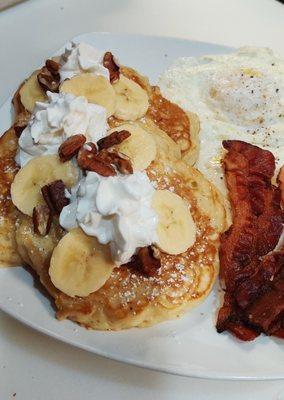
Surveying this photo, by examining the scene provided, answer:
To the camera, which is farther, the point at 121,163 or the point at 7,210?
the point at 7,210

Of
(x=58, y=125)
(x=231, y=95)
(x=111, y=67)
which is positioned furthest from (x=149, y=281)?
(x=231, y=95)

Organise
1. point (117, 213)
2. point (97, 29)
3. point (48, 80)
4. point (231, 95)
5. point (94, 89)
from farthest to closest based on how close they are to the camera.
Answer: point (97, 29) < point (231, 95) < point (48, 80) < point (94, 89) < point (117, 213)

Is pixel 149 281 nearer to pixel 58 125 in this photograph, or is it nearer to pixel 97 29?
pixel 58 125

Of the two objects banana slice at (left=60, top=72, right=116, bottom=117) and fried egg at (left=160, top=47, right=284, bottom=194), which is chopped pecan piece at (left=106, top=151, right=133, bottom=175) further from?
fried egg at (left=160, top=47, right=284, bottom=194)

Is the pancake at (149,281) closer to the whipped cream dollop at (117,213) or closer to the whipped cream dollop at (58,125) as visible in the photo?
the whipped cream dollop at (117,213)

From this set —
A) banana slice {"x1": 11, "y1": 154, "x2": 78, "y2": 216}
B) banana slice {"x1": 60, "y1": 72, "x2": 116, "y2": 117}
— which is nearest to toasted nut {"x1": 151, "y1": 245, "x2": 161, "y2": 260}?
banana slice {"x1": 11, "y1": 154, "x2": 78, "y2": 216}

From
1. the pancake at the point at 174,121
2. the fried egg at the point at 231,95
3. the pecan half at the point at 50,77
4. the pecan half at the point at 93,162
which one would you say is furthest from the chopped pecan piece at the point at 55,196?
the fried egg at the point at 231,95
